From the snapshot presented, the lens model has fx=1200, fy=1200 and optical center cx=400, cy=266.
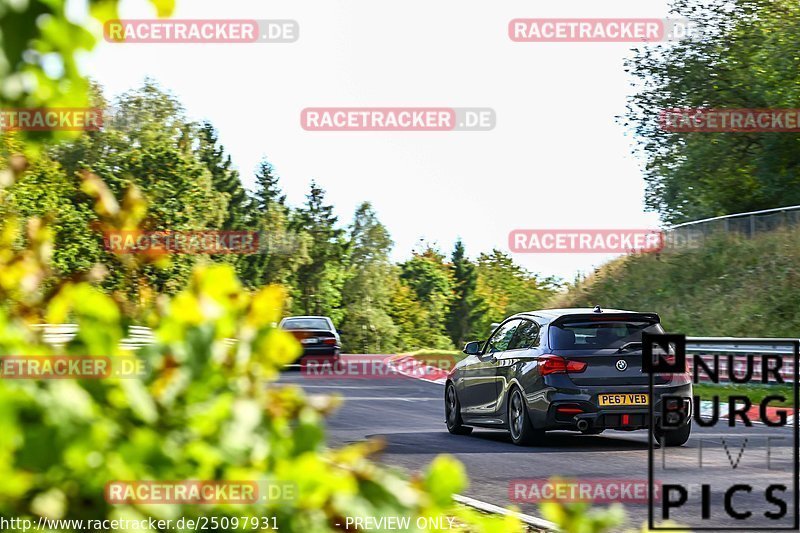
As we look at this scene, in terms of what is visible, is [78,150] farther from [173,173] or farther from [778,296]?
[778,296]

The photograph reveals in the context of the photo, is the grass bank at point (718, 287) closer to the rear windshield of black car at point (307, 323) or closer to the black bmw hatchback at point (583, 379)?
the rear windshield of black car at point (307, 323)

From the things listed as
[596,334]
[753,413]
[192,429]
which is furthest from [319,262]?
[192,429]

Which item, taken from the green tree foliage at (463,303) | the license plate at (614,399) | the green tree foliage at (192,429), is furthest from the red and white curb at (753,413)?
the green tree foliage at (463,303)

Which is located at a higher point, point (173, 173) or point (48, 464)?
point (173, 173)

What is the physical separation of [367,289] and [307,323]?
240ft

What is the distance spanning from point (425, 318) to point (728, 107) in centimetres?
8464

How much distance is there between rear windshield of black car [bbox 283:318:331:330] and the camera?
3788 cm

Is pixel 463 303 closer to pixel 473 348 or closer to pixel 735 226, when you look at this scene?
pixel 735 226

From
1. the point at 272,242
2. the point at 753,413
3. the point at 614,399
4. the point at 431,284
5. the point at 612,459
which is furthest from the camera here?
the point at 431,284

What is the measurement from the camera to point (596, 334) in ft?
46.5

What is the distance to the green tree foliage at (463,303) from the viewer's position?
140000 mm

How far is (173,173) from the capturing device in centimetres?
6456

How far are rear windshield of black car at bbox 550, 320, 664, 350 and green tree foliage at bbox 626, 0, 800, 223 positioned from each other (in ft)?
96.0

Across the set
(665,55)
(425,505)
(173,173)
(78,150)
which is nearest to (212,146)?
(78,150)
